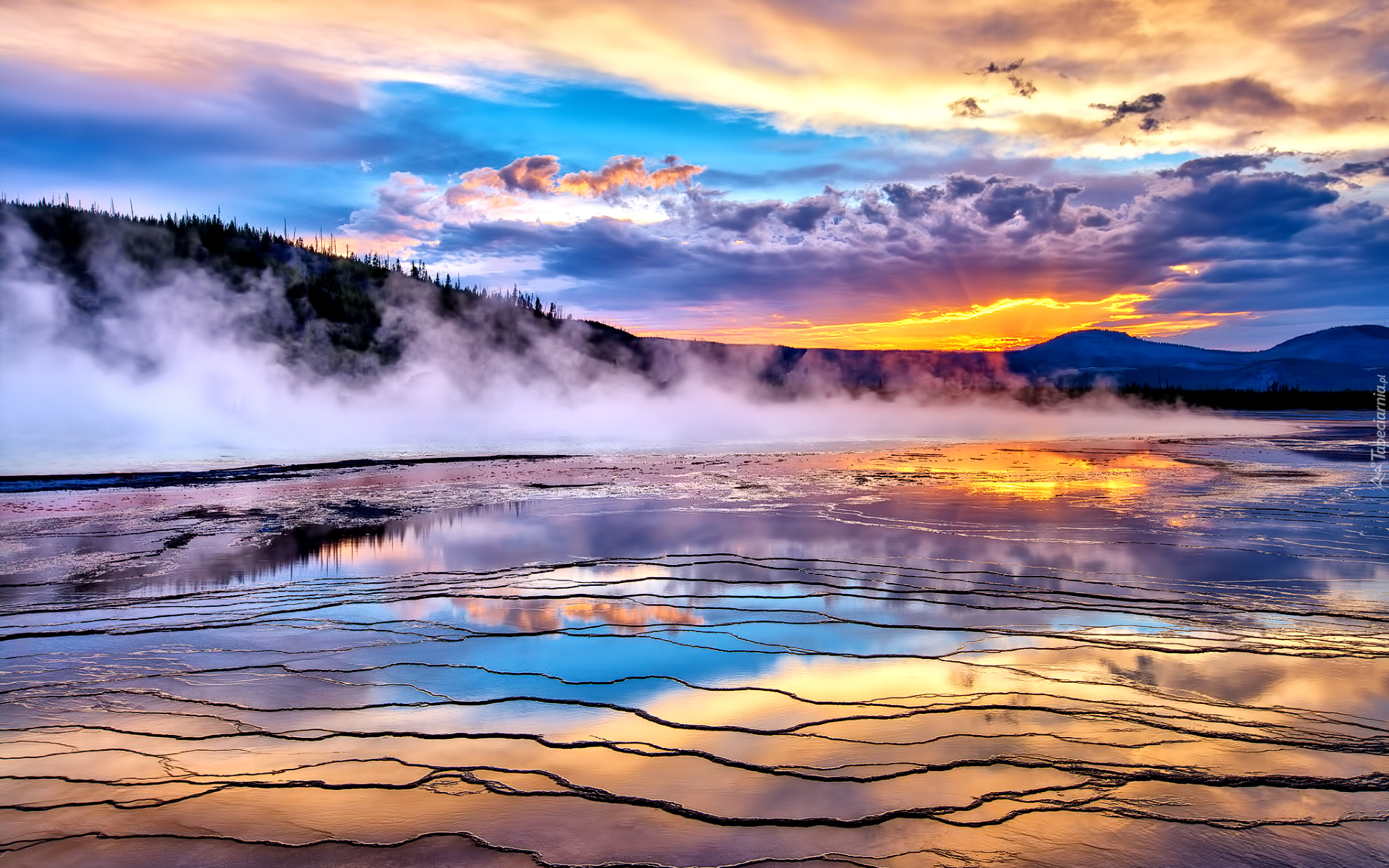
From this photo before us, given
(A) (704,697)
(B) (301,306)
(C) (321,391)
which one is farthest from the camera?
(B) (301,306)

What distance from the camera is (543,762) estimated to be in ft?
11.9

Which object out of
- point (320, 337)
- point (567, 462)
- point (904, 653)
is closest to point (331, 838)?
point (904, 653)

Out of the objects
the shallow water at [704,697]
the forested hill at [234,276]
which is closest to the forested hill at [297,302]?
the forested hill at [234,276]

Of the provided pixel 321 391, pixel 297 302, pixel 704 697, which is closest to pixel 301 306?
pixel 297 302

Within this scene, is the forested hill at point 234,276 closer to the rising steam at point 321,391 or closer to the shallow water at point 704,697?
the rising steam at point 321,391

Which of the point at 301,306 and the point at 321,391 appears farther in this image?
the point at 301,306

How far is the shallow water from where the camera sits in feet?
9.94

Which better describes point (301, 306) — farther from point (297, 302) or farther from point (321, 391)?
point (321, 391)

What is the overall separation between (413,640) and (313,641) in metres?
0.68

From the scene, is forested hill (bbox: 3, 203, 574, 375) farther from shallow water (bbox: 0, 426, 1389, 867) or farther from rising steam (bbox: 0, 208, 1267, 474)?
shallow water (bbox: 0, 426, 1389, 867)

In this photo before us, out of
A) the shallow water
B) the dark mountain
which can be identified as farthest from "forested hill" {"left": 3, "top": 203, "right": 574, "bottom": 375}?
the shallow water

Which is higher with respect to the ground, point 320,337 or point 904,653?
point 320,337

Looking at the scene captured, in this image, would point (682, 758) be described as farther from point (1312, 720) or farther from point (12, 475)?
point (12, 475)

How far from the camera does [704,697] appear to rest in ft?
14.6
